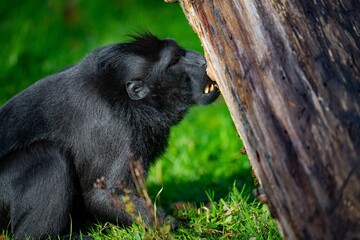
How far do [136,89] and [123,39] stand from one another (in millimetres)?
3680

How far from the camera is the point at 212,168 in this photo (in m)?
7.23

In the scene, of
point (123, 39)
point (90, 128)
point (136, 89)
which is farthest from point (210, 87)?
point (123, 39)

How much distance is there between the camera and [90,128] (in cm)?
518

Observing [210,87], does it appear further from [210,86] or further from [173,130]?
[173,130]

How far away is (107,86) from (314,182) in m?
2.46

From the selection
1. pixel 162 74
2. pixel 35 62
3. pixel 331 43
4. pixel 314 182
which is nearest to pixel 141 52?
pixel 162 74

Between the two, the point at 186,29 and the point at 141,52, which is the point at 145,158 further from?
the point at 186,29

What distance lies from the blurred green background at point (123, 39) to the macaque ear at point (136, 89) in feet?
1.67

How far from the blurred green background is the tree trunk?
169 cm

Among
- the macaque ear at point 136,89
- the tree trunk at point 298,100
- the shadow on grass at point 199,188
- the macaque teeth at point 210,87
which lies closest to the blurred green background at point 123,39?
the shadow on grass at point 199,188

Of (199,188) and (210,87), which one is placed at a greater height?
(210,87)

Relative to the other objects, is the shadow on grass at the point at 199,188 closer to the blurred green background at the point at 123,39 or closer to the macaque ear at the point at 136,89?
the blurred green background at the point at 123,39

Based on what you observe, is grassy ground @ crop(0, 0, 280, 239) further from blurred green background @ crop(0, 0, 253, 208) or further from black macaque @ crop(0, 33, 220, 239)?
black macaque @ crop(0, 33, 220, 239)

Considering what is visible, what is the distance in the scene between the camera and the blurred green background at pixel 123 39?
684cm
